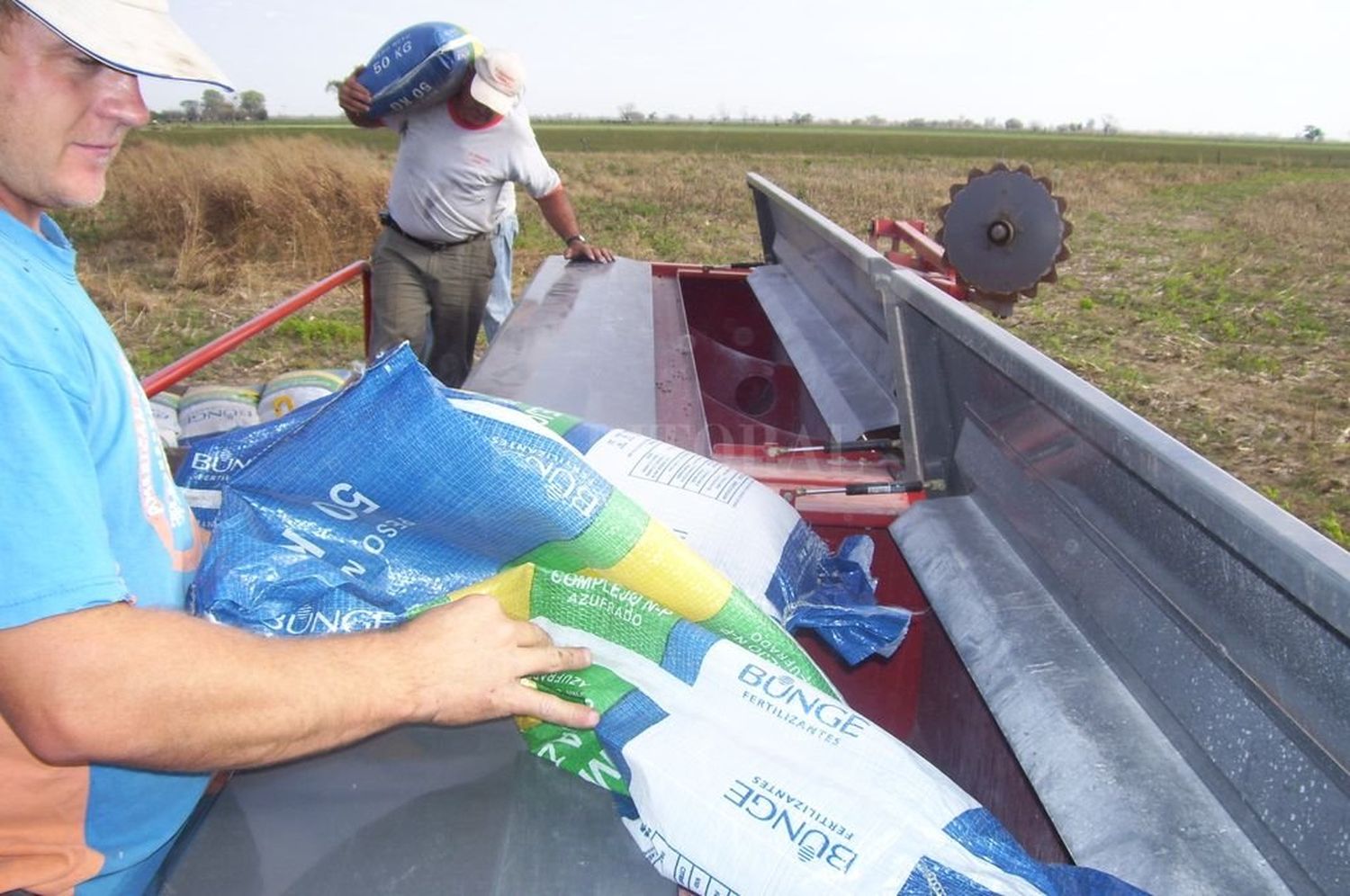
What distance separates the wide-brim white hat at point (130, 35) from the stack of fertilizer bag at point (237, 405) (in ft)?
8.95

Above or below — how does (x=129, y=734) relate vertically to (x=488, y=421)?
below

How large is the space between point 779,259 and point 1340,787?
4.28 metres

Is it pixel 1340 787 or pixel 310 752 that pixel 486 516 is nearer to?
pixel 310 752

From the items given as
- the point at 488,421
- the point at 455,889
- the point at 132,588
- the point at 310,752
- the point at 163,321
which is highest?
the point at 488,421

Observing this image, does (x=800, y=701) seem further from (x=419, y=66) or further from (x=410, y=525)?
(x=419, y=66)

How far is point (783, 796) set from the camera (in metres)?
1.16

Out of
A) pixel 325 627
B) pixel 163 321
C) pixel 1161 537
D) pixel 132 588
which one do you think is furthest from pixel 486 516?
pixel 163 321

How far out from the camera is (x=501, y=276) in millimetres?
5441

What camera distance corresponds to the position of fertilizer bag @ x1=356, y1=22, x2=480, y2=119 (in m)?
4.36

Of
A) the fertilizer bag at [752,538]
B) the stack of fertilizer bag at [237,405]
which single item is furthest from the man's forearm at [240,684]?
the stack of fertilizer bag at [237,405]

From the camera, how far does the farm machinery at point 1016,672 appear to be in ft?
3.63

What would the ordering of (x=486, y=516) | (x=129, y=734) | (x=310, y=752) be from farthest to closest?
(x=486, y=516) → (x=310, y=752) → (x=129, y=734)

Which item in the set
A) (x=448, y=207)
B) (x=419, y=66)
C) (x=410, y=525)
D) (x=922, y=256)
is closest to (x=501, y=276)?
(x=448, y=207)

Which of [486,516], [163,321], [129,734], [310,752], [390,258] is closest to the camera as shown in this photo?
[129,734]
